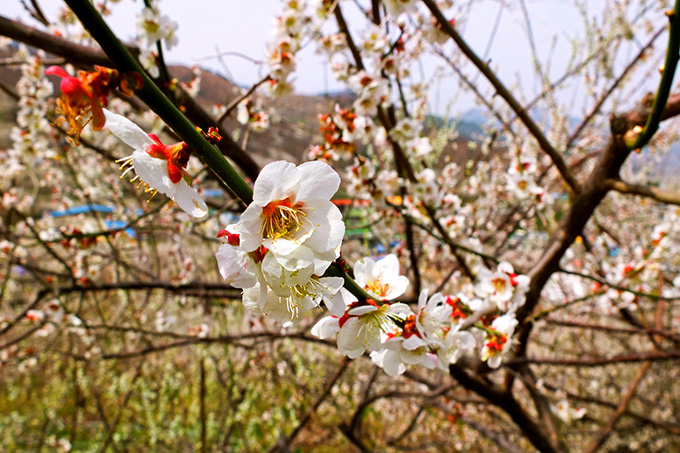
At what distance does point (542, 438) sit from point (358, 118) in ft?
4.65

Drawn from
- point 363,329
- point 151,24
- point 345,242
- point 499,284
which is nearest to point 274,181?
point 363,329

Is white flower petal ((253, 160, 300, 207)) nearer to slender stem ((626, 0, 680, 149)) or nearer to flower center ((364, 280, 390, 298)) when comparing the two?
flower center ((364, 280, 390, 298))

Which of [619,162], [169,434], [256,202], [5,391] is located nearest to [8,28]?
[256,202]

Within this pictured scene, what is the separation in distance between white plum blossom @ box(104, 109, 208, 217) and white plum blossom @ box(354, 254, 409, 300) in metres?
0.31

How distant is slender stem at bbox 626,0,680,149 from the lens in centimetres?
62

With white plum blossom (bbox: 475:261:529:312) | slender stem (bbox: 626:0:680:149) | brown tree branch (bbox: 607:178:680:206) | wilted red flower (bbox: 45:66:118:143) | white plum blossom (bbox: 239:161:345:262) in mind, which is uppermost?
slender stem (bbox: 626:0:680:149)

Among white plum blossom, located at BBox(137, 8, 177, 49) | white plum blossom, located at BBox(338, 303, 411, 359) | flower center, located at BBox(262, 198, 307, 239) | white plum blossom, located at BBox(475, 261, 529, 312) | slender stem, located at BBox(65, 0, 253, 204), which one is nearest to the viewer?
slender stem, located at BBox(65, 0, 253, 204)

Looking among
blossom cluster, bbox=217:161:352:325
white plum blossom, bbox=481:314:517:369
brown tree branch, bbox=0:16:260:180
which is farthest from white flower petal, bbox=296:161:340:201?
white plum blossom, bbox=481:314:517:369

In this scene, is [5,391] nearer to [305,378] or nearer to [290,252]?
[305,378]

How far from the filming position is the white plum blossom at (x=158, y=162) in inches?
13.9

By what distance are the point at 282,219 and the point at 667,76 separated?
76 centimetres

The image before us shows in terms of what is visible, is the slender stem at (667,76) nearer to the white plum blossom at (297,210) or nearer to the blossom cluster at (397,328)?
the blossom cluster at (397,328)

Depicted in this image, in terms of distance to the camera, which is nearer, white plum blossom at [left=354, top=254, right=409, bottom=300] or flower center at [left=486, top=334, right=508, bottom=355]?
white plum blossom at [left=354, top=254, right=409, bottom=300]

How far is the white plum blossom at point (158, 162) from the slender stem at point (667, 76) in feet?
2.58
